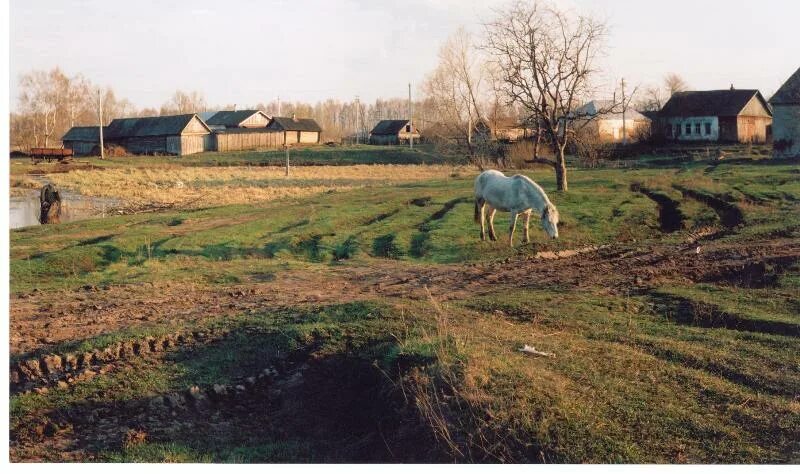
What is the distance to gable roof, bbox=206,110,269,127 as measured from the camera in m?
91.8

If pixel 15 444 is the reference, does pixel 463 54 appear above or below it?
above

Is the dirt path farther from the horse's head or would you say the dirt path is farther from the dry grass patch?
the dry grass patch

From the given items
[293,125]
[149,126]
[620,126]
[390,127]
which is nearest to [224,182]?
[620,126]

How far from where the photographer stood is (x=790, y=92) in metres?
48.8

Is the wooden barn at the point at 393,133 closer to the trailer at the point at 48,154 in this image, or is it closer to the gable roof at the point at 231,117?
the gable roof at the point at 231,117

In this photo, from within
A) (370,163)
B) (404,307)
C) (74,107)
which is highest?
(74,107)

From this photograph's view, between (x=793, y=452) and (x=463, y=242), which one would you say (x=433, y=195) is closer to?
(x=463, y=242)

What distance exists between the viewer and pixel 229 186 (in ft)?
136

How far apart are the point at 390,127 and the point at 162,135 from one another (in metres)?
32.1

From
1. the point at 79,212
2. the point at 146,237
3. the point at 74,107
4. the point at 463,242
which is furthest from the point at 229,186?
the point at 74,107

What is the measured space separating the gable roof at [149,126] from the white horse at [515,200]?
2501 inches

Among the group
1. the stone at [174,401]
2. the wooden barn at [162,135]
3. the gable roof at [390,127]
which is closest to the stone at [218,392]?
the stone at [174,401]

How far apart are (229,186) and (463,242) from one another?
2460cm

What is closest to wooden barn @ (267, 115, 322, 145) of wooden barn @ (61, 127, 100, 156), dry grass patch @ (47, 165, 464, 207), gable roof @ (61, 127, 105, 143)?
gable roof @ (61, 127, 105, 143)
